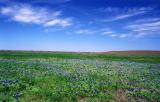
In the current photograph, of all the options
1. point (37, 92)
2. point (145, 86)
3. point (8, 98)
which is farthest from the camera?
point (145, 86)

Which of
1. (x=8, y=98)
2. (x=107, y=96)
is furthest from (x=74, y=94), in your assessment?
(x=8, y=98)

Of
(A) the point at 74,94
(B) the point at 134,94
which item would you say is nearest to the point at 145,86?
(B) the point at 134,94

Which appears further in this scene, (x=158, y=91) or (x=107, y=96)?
(x=158, y=91)

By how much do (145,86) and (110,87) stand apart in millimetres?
3046

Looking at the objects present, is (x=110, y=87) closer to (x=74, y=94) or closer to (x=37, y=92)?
(x=74, y=94)

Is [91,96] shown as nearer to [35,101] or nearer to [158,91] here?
[35,101]

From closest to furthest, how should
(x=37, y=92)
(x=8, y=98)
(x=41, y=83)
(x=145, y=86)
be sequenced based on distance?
(x=8, y=98) → (x=37, y=92) → (x=41, y=83) → (x=145, y=86)

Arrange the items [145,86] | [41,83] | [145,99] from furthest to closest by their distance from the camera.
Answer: [145,86], [41,83], [145,99]

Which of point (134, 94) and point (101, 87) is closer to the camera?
point (134, 94)

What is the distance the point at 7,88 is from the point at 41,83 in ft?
7.89

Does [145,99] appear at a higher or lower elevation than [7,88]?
lower

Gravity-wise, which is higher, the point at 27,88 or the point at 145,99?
the point at 27,88

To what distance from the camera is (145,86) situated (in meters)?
14.7

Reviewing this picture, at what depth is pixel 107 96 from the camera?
11.2 metres
